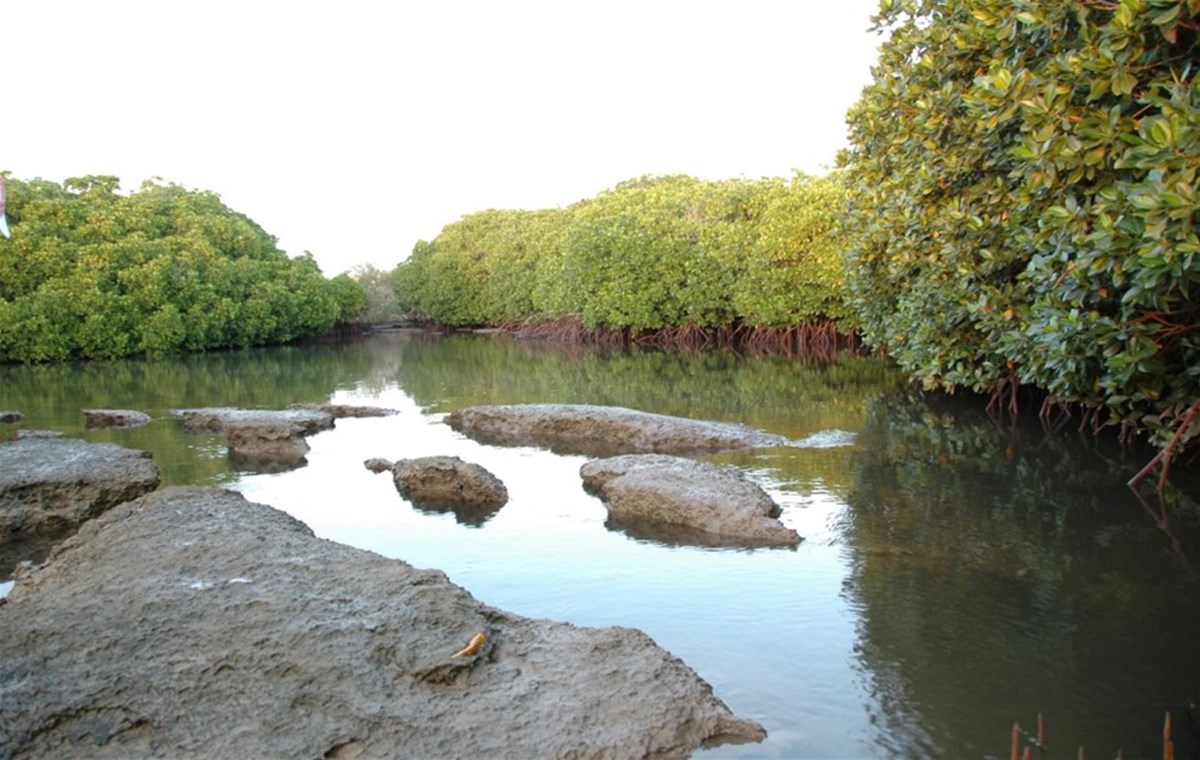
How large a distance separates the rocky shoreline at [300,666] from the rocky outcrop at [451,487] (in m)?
3.13

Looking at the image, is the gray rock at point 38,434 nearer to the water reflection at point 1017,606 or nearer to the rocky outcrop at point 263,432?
the rocky outcrop at point 263,432

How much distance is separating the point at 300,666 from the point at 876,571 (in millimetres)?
4238

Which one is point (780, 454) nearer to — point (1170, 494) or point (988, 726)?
point (1170, 494)

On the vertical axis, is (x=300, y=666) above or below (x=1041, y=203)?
below

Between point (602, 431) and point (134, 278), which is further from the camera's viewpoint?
point (134, 278)

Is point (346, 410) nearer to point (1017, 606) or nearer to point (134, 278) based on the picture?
point (1017, 606)

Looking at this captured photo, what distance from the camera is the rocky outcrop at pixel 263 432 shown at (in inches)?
513

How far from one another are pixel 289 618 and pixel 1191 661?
191 inches

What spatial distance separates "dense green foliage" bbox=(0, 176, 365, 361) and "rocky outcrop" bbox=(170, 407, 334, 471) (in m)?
22.1

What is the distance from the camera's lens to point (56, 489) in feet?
31.2

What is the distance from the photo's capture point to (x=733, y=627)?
627 centimetres

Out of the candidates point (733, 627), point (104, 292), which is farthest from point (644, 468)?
point (104, 292)

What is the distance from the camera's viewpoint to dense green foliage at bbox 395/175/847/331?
32.4 meters

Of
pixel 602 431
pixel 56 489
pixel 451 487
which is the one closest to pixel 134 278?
pixel 602 431
